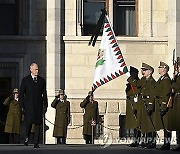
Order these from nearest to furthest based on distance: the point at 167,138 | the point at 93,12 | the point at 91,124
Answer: the point at 167,138
the point at 91,124
the point at 93,12

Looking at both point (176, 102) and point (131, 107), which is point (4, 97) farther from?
point (176, 102)

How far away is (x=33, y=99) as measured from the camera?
20953 millimetres

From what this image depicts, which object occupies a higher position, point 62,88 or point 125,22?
point 125,22

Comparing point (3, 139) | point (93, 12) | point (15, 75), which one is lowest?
point (3, 139)

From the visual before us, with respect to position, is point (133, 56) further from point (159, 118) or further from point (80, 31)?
point (159, 118)

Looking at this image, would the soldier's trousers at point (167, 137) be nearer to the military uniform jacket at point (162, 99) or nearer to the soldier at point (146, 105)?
the military uniform jacket at point (162, 99)

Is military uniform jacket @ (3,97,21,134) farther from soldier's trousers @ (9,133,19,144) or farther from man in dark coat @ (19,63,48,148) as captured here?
man in dark coat @ (19,63,48,148)

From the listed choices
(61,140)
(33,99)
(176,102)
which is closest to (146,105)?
(176,102)

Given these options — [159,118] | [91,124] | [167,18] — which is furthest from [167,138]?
[167,18]

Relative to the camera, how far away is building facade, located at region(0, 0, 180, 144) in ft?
95.7

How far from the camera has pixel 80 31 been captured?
2962 cm

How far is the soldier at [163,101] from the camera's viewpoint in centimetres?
1978

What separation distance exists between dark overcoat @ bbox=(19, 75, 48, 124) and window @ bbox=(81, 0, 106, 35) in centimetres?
903

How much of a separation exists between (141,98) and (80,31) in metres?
8.92
